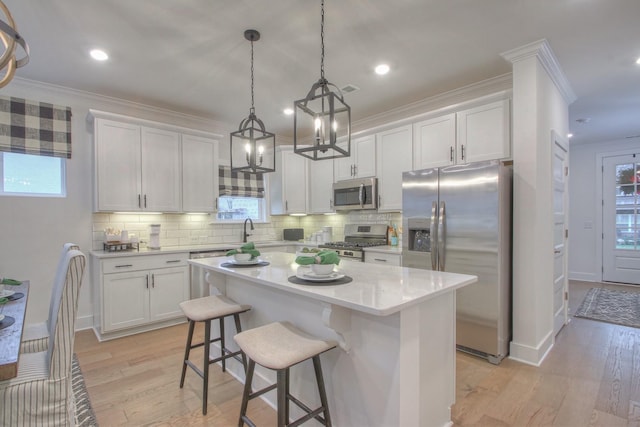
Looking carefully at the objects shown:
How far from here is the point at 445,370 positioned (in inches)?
72.8

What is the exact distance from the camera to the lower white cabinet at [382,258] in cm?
354

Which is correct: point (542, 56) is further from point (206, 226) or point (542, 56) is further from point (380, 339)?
point (206, 226)

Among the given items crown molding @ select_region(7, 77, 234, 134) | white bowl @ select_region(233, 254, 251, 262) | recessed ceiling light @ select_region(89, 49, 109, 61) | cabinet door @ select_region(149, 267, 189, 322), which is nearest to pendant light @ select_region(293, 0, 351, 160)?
white bowl @ select_region(233, 254, 251, 262)

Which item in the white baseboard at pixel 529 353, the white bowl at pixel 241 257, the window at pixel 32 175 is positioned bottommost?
the white baseboard at pixel 529 353

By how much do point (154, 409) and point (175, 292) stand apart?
1759 millimetres

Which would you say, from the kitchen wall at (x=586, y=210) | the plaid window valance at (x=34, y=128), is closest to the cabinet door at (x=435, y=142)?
the plaid window valance at (x=34, y=128)

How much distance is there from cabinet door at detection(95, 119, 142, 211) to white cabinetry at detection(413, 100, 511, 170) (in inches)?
129

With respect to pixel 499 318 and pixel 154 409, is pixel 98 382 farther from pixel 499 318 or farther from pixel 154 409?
pixel 499 318

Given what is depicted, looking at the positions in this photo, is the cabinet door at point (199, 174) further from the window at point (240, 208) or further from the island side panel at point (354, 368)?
the island side panel at point (354, 368)

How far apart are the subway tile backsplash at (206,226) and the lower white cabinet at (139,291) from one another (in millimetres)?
569

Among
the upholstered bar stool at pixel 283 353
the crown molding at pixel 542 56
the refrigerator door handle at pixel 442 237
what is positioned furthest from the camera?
the refrigerator door handle at pixel 442 237

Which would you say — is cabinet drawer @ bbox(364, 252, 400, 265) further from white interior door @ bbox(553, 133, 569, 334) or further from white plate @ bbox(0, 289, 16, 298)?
white plate @ bbox(0, 289, 16, 298)

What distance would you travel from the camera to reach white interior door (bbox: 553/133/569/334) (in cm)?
313

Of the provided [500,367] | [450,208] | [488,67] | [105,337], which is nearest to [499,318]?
[500,367]
